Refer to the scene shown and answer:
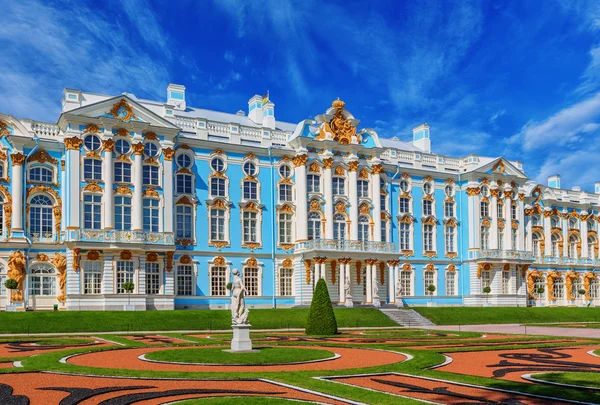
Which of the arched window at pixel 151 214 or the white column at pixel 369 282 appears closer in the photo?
the arched window at pixel 151 214

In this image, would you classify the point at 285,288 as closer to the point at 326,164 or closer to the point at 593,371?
the point at 326,164

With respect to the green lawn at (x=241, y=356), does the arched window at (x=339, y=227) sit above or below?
above

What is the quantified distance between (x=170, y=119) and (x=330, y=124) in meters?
11.8

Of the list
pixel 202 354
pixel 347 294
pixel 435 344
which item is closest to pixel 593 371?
pixel 435 344

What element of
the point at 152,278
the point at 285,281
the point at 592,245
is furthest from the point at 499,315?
the point at 592,245

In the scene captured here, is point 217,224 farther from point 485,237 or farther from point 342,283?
point 485,237

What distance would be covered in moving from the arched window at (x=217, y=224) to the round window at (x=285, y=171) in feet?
17.0

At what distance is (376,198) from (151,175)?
55.6ft

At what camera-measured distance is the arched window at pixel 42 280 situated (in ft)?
130

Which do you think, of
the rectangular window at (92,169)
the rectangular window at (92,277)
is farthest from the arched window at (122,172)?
the rectangular window at (92,277)

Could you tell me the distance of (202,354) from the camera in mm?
20000

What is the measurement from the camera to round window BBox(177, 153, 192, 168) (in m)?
44.1

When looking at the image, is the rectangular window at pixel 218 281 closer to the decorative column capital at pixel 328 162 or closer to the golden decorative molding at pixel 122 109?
the decorative column capital at pixel 328 162

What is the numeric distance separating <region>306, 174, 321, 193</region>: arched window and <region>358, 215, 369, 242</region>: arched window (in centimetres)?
401
